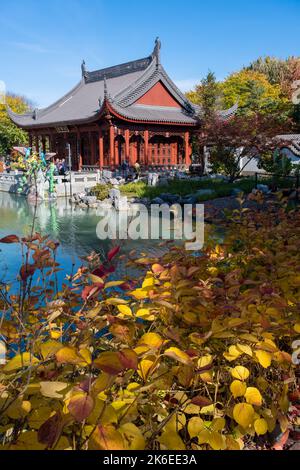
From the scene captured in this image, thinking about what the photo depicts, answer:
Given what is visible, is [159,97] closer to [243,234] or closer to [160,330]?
[243,234]

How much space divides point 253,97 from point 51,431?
32.6m

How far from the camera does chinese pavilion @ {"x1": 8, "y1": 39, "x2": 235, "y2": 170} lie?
2008cm

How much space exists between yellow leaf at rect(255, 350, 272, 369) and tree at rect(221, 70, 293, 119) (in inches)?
995

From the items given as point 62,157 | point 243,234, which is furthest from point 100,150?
point 243,234

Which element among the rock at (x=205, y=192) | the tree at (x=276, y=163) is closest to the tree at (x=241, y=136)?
the tree at (x=276, y=163)

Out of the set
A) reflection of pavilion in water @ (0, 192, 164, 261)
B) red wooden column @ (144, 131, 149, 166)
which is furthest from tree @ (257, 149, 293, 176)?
reflection of pavilion in water @ (0, 192, 164, 261)

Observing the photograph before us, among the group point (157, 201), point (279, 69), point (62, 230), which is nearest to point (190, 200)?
point (157, 201)

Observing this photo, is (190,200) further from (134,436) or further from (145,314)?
(134,436)

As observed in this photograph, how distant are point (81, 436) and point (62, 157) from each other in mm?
25364

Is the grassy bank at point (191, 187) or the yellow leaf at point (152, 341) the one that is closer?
the yellow leaf at point (152, 341)

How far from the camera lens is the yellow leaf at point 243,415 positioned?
1.24 meters

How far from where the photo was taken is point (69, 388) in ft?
3.47

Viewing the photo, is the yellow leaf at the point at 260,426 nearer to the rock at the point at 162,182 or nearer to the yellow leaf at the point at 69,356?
the yellow leaf at the point at 69,356

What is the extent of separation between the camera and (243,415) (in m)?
1.26
